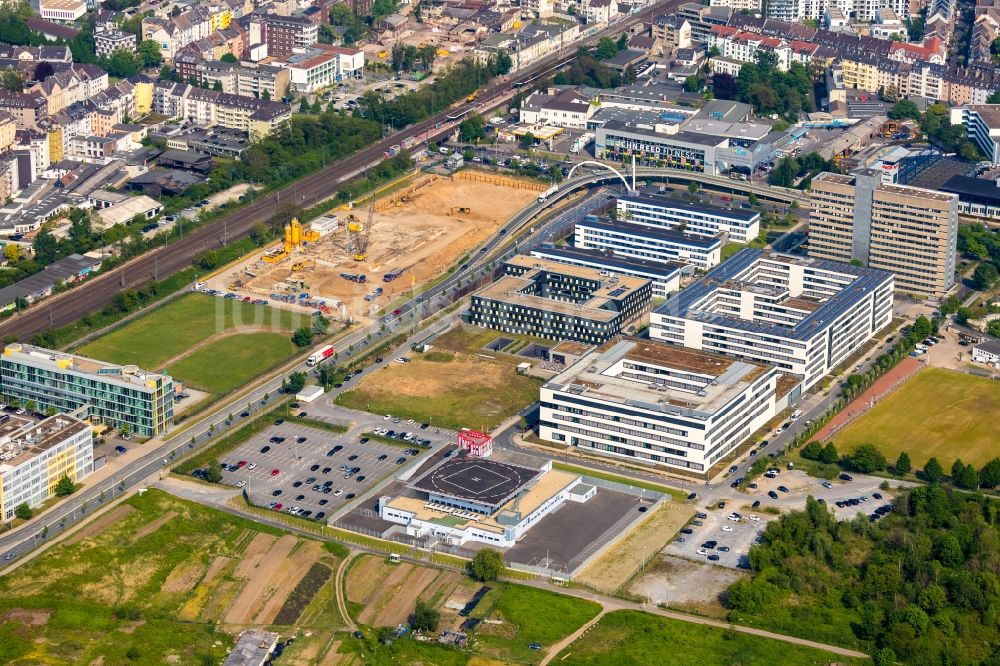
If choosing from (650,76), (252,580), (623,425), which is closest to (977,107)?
(650,76)

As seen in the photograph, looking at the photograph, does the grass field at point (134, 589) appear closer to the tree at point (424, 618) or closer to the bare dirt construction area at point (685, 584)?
the tree at point (424, 618)

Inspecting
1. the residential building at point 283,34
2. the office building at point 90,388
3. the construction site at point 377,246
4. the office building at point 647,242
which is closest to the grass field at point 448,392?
the construction site at point 377,246

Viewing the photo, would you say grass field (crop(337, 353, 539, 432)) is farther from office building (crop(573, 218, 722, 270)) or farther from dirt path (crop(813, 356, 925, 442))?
office building (crop(573, 218, 722, 270))

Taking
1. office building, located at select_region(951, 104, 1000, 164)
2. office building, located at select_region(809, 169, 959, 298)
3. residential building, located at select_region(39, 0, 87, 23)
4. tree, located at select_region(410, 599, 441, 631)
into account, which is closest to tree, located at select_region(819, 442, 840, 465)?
tree, located at select_region(410, 599, 441, 631)

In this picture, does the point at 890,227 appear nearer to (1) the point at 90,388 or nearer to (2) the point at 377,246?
(2) the point at 377,246

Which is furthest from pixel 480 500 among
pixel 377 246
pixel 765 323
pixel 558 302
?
pixel 377 246

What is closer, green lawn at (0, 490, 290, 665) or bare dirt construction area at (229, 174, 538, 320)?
green lawn at (0, 490, 290, 665)
